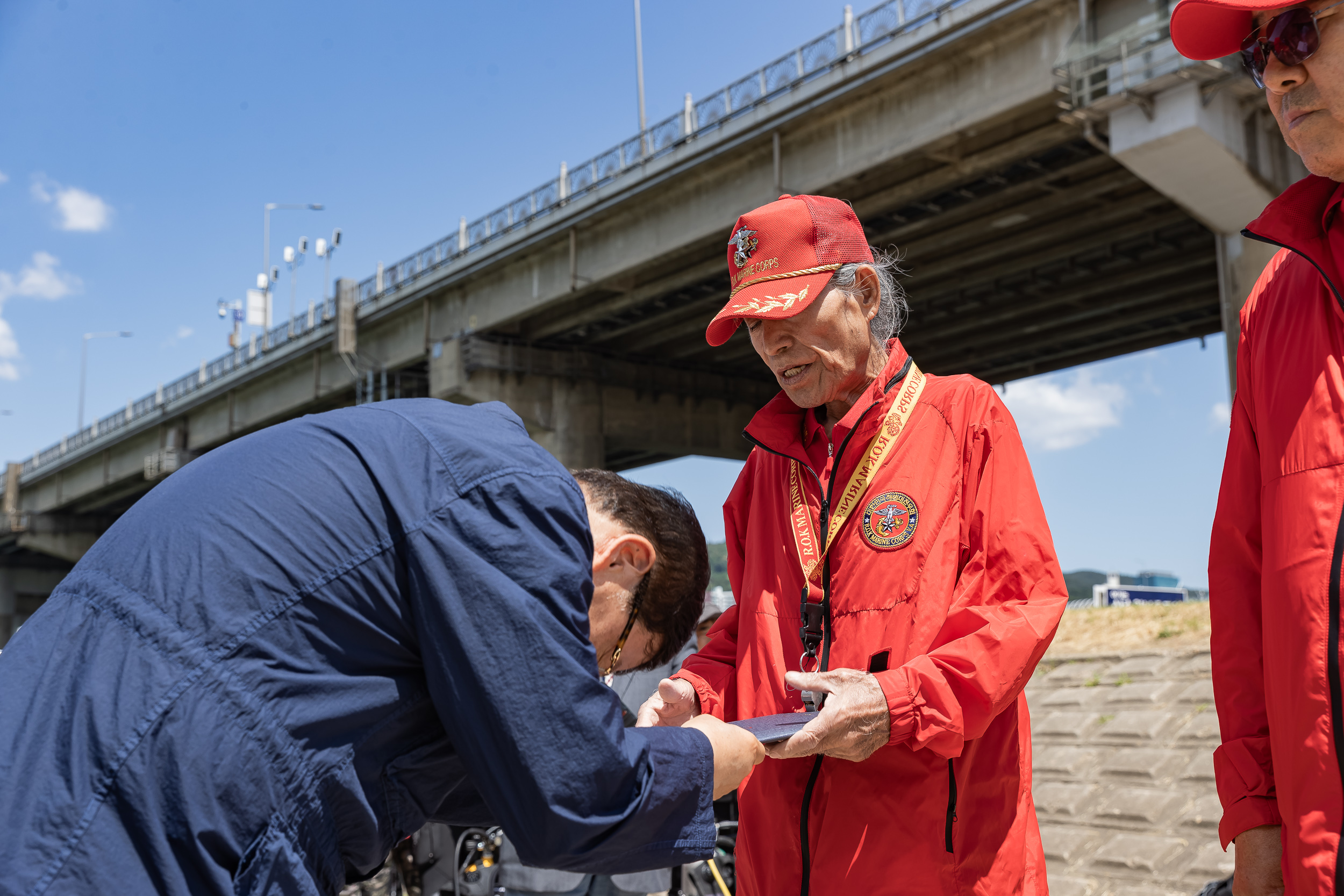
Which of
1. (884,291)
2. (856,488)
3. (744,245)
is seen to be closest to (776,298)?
(744,245)

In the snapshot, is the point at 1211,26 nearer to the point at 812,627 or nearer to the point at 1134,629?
the point at 812,627

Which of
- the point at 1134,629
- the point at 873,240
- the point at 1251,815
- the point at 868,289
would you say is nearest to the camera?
the point at 1251,815

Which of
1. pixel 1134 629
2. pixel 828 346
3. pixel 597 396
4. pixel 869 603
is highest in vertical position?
pixel 597 396

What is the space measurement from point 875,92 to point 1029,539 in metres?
18.1

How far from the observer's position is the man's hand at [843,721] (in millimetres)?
2211

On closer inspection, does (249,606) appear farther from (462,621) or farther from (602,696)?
(602,696)

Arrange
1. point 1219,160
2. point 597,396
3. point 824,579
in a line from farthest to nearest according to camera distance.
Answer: point 597,396
point 1219,160
point 824,579

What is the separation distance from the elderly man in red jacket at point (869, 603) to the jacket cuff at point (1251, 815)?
46 centimetres

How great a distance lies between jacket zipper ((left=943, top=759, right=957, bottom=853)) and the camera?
7.77ft

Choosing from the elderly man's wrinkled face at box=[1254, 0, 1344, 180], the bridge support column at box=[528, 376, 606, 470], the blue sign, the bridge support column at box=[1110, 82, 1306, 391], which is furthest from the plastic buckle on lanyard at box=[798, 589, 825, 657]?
the bridge support column at box=[528, 376, 606, 470]

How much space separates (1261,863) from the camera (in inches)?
82.7

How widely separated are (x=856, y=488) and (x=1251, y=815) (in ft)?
3.54

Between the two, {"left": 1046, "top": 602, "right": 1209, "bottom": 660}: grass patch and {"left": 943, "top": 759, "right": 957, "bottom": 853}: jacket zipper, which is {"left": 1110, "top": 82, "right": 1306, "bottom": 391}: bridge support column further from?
{"left": 943, "top": 759, "right": 957, "bottom": 853}: jacket zipper

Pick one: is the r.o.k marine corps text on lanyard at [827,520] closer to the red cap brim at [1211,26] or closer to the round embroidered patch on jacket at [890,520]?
the round embroidered patch on jacket at [890,520]
